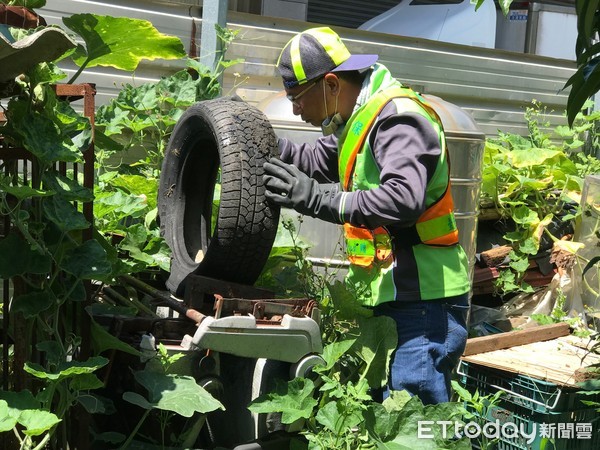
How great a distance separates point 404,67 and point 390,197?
3.69 meters

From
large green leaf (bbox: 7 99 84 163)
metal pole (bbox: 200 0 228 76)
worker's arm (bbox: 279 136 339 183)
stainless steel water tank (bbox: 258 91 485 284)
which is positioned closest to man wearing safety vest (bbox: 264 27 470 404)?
worker's arm (bbox: 279 136 339 183)

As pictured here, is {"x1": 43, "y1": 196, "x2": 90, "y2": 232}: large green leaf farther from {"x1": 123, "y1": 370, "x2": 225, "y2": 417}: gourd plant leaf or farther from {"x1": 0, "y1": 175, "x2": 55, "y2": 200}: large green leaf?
{"x1": 123, "y1": 370, "x2": 225, "y2": 417}: gourd plant leaf

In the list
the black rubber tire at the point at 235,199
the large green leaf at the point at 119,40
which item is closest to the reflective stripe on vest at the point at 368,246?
the black rubber tire at the point at 235,199

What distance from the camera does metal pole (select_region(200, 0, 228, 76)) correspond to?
528cm

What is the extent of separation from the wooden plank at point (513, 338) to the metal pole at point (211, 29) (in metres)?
2.20

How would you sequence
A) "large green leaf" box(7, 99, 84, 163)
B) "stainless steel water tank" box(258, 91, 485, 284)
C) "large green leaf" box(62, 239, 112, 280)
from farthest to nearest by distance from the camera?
"stainless steel water tank" box(258, 91, 485, 284)
"large green leaf" box(62, 239, 112, 280)
"large green leaf" box(7, 99, 84, 163)

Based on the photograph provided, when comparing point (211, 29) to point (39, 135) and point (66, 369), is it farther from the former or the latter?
point (66, 369)

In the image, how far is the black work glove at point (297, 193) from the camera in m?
3.13

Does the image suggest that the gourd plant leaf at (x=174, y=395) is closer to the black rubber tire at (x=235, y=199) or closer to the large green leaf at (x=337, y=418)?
the large green leaf at (x=337, y=418)

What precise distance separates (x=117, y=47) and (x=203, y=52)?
98.7 inches

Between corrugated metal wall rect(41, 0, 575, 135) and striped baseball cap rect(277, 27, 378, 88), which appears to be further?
corrugated metal wall rect(41, 0, 575, 135)

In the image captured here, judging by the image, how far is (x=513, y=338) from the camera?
4754mm

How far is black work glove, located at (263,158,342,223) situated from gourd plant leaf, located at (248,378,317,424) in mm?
600

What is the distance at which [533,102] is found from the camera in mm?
7359
